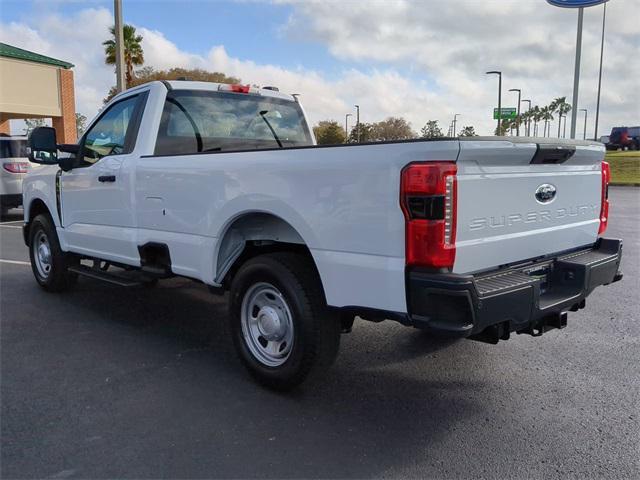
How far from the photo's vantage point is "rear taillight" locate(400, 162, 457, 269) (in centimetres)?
282

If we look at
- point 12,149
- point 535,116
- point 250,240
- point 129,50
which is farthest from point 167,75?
point 535,116

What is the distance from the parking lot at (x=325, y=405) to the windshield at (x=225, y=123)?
1697 millimetres

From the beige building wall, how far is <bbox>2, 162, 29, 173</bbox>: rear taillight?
414 inches

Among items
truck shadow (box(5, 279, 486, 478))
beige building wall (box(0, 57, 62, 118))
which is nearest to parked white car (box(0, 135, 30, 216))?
truck shadow (box(5, 279, 486, 478))

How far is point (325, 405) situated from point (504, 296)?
1.36 m

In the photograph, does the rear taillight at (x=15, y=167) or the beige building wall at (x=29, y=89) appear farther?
the beige building wall at (x=29, y=89)

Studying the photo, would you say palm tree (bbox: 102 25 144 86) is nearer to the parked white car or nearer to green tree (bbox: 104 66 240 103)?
green tree (bbox: 104 66 240 103)

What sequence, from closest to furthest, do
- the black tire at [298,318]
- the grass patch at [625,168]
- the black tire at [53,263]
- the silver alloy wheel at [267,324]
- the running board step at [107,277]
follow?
the black tire at [298,318] → the silver alloy wheel at [267,324] → the running board step at [107,277] → the black tire at [53,263] → the grass patch at [625,168]

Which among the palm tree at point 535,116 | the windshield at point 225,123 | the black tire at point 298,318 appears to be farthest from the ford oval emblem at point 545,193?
the palm tree at point 535,116

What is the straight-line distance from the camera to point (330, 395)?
12.3 ft

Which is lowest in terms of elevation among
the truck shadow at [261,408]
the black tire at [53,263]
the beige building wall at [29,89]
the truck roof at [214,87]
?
the truck shadow at [261,408]

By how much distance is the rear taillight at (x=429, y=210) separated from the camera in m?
2.82

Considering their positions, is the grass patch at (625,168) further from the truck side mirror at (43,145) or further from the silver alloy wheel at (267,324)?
the silver alloy wheel at (267,324)

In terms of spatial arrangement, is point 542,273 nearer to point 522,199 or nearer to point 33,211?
point 522,199
